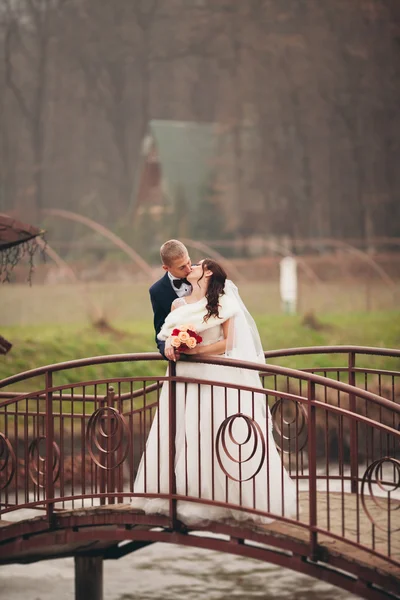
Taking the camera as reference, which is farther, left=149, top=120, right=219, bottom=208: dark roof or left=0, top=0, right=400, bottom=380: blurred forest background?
left=149, top=120, right=219, bottom=208: dark roof

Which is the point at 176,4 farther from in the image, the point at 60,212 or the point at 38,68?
the point at 60,212

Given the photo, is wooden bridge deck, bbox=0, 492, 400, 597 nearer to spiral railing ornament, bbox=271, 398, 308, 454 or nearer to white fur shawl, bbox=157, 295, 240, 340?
spiral railing ornament, bbox=271, 398, 308, 454

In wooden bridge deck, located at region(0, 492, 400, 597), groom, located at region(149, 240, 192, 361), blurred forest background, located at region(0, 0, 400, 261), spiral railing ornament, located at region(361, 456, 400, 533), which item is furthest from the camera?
blurred forest background, located at region(0, 0, 400, 261)

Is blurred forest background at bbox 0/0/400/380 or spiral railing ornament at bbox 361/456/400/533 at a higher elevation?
blurred forest background at bbox 0/0/400/380

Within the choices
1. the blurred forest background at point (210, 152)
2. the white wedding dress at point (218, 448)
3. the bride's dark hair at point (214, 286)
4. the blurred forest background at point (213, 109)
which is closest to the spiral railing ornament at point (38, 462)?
the white wedding dress at point (218, 448)

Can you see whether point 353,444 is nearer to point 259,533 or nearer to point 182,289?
point 259,533

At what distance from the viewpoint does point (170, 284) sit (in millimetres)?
6500

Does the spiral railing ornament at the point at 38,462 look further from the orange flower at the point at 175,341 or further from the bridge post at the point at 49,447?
the orange flower at the point at 175,341

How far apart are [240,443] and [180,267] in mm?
1227

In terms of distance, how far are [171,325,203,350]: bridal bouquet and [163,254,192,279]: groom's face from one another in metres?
0.39

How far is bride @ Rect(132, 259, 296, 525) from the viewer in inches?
249

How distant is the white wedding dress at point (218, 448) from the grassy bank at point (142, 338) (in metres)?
12.4

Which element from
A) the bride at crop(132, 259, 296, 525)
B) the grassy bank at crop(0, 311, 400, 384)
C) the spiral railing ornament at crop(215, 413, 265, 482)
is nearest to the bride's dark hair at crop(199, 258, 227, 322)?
the bride at crop(132, 259, 296, 525)

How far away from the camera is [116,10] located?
22.0 metres
